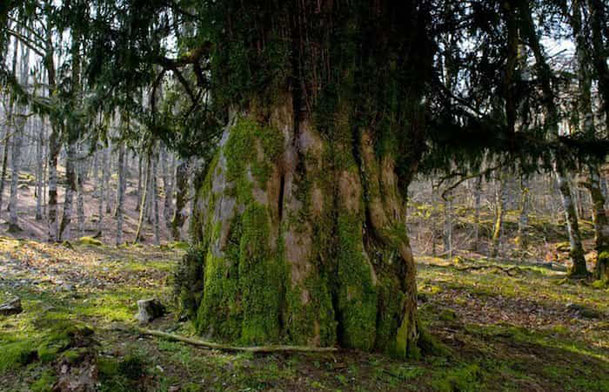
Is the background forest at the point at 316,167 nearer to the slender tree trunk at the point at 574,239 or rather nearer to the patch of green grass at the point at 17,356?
the patch of green grass at the point at 17,356

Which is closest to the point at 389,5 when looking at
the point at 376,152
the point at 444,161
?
the point at 376,152

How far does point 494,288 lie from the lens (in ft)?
30.7

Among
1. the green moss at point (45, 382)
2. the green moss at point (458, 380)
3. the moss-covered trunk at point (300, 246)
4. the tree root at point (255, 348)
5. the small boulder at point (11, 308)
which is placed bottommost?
the green moss at point (458, 380)

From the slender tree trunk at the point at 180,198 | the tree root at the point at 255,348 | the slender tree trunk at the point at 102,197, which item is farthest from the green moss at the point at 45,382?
the slender tree trunk at the point at 102,197

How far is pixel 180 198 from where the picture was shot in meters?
15.2

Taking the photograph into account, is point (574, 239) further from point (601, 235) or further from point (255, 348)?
point (255, 348)

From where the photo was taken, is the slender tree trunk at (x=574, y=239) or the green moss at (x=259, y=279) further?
the slender tree trunk at (x=574, y=239)

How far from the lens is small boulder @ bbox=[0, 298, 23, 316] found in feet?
15.2

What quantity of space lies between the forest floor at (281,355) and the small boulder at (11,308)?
107mm

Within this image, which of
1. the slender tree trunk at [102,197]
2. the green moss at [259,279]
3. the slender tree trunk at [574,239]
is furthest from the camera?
the slender tree trunk at [102,197]

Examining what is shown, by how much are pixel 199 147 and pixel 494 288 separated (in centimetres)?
750

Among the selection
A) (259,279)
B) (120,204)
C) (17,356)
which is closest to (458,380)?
(259,279)

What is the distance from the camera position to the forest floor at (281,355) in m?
2.80

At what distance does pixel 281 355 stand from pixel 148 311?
1.87 metres
